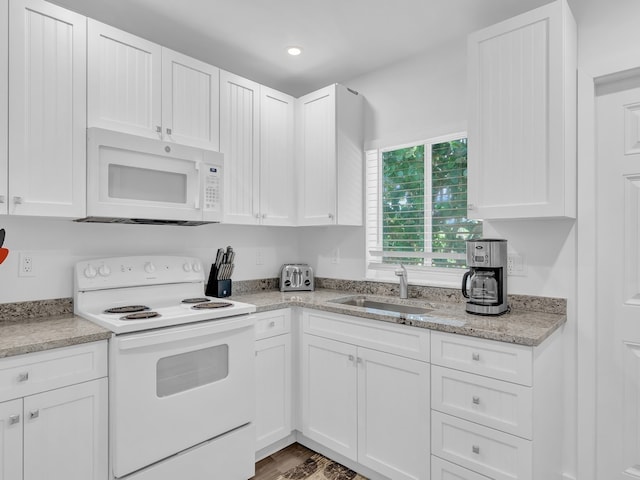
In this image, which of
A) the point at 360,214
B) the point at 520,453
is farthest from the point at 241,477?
the point at 360,214

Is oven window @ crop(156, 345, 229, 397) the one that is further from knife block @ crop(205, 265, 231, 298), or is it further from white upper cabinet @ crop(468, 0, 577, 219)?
white upper cabinet @ crop(468, 0, 577, 219)

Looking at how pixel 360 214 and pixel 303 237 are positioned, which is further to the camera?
pixel 303 237

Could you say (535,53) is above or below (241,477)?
above

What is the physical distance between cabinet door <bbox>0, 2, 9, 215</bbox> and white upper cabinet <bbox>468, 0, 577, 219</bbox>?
214 centimetres

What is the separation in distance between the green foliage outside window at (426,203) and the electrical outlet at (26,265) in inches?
84.5

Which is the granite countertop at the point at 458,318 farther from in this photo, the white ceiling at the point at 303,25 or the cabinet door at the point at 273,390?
the white ceiling at the point at 303,25

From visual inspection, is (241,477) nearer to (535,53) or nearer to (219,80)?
(219,80)

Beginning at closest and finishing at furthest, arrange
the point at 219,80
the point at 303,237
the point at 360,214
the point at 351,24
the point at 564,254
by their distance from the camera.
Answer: the point at 564,254, the point at 351,24, the point at 219,80, the point at 360,214, the point at 303,237

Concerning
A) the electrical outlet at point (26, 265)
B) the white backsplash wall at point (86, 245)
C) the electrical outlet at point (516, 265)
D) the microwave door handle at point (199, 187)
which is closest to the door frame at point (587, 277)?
the electrical outlet at point (516, 265)

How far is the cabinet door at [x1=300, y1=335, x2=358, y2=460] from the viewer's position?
2.20 metres

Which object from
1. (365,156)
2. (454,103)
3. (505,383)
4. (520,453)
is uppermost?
(454,103)

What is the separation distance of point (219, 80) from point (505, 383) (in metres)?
2.28

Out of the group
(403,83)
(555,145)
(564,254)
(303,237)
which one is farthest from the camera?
(303,237)

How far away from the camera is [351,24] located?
7.51 ft
